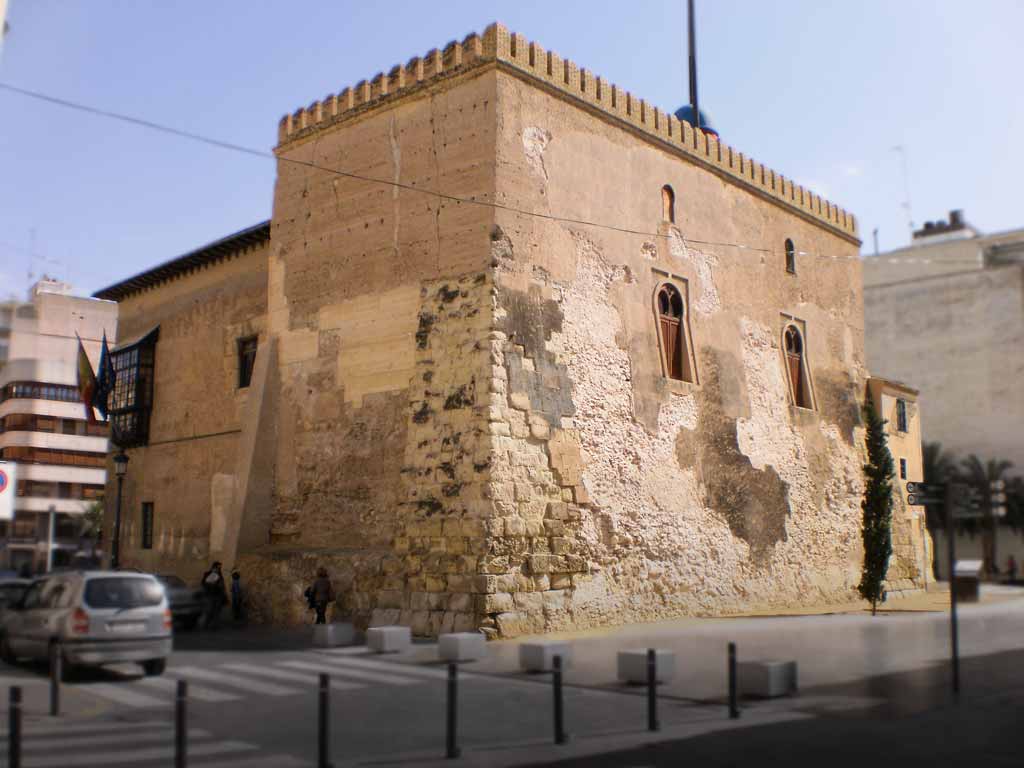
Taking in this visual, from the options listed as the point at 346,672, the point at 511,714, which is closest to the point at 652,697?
the point at 511,714

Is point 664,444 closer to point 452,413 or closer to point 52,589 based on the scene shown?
point 452,413

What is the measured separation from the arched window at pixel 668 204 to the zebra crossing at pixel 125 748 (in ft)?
44.0

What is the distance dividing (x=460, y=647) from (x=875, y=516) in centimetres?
1141

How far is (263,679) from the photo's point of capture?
10758 millimetres

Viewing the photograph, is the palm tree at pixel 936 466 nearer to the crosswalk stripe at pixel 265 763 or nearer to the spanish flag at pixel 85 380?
the spanish flag at pixel 85 380

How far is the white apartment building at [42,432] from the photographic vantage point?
11.2 m

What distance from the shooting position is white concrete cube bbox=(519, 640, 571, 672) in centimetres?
1109

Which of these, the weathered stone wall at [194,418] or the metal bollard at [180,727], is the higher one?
the weathered stone wall at [194,418]

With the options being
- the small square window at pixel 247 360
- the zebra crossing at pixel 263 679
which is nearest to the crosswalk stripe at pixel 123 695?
the zebra crossing at pixel 263 679

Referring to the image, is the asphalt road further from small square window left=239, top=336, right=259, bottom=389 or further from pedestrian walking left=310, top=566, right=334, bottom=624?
small square window left=239, top=336, right=259, bottom=389

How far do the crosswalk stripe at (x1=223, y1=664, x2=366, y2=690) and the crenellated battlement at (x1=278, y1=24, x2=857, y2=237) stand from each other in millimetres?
9491

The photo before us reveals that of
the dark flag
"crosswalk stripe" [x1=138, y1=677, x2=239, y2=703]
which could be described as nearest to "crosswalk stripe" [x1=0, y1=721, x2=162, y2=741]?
"crosswalk stripe" [x1=138, y1=677, x2=239, y2=703]

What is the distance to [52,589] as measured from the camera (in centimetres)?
985

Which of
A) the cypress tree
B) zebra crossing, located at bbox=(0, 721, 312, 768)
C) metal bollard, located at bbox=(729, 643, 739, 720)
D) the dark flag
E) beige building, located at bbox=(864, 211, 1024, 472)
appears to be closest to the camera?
zebra crossing, located at bbox=(0, 721, 312, 768)
